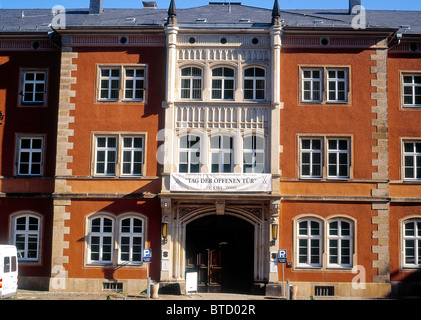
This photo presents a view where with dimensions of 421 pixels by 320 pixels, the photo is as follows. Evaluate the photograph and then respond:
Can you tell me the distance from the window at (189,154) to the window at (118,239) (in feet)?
8.95

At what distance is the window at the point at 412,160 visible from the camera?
23828 mm

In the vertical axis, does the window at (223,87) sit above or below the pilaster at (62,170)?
above

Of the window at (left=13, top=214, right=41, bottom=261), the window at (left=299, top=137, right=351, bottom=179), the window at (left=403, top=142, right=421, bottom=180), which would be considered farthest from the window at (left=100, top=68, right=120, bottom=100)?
the window at (left=403, top=142, right=421, bottom=180)

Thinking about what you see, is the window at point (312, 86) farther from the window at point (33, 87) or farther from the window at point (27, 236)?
the window at point (27, 236)

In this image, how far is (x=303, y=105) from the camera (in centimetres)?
2369

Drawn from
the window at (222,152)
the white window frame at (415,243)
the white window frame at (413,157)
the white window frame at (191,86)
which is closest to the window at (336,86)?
the white window frame at (413,157)

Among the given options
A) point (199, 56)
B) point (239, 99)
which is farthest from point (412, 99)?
point (199, 56)

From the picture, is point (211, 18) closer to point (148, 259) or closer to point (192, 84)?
point (192, 84)

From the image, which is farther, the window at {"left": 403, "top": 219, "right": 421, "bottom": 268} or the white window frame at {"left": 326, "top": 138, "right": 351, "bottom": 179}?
the white window frame at {"left": 326, "top": 138, "right": 351, "bottom": 179}

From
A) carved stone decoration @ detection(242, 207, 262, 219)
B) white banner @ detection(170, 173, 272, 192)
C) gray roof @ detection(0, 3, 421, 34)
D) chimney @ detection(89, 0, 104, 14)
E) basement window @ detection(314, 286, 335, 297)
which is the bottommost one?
→ basement window @ detection(314, 286, 335, 297)

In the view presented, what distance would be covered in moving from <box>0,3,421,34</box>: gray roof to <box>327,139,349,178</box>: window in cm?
497

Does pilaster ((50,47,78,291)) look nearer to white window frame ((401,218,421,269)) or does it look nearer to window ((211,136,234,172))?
window ((211,136,234,172))

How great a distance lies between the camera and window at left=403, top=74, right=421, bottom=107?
24.3 m
